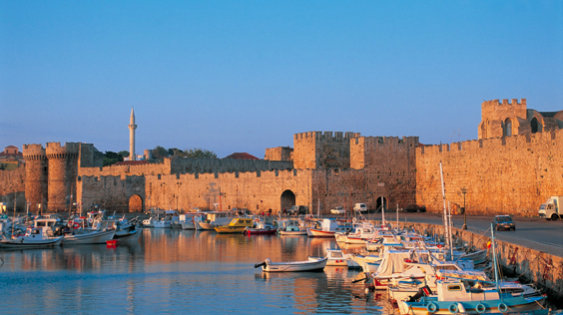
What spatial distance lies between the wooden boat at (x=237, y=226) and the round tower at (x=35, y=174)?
2421 centimetres

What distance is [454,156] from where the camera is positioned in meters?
33.5

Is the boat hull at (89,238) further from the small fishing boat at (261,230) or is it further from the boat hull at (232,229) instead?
the small fishing boat at (261,230)

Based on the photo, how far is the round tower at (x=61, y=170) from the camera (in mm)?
50438

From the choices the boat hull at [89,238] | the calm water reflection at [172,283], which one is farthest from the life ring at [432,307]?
the boat hull at [89,238]

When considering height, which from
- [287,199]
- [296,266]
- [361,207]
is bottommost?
[296,266]

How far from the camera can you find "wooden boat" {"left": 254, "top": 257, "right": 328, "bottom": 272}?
1841cm

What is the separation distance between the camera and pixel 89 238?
2881 cm

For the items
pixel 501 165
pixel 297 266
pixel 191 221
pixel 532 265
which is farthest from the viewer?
pixel 191 221

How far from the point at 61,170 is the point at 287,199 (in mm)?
22749

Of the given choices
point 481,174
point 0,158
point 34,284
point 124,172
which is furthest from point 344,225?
point 0,158

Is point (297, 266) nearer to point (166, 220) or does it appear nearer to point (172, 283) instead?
point (172, 283)

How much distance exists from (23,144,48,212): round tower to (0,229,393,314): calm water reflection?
27974mm

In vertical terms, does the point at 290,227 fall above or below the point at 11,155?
below

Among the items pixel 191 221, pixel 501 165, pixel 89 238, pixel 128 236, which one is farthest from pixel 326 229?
pixel 89 238
